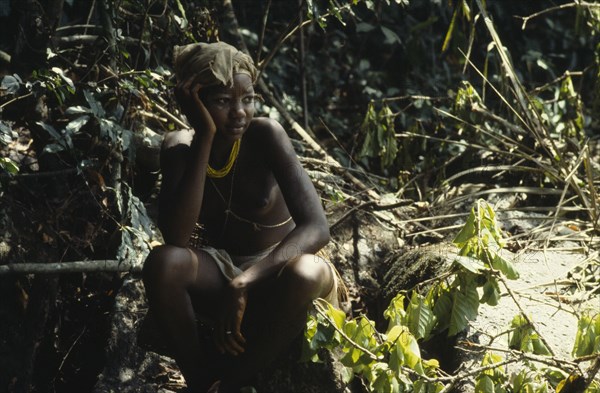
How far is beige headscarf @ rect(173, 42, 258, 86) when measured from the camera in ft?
9.50

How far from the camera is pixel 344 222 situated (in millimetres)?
4453

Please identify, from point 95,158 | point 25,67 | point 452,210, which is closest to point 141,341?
point 95,158

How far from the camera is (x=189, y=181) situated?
2.94 meters

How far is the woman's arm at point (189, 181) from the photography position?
9.53 feet

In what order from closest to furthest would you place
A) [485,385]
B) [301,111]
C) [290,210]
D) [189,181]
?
[485,385]
[189,181]
[290,210]
[301,111]

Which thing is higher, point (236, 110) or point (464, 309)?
point (236, 110)

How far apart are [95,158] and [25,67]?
1.66 feet

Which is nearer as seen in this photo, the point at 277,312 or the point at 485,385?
the point at 485,385

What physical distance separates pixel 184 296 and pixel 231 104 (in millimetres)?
668

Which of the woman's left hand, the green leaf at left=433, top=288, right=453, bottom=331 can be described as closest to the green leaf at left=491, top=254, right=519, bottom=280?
the green leaf at left=433, top=288, right=453, bottom=331

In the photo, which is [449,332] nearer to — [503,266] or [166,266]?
[503,266]

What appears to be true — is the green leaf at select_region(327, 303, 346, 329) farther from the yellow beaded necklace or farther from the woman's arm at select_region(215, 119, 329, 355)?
the yellow beaded necklace

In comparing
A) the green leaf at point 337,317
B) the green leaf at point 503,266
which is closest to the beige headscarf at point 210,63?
the green leaf at point 337,317

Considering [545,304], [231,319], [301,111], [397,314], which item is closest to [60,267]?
[231,319]
